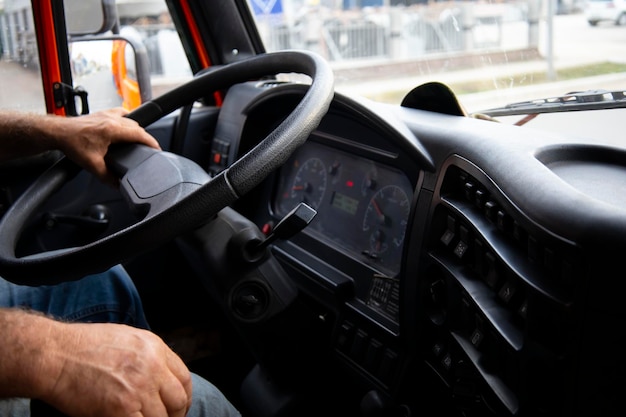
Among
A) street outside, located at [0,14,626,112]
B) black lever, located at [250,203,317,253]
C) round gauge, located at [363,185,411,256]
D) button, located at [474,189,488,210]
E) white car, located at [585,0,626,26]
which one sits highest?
white car, located at [585,0,626,26]

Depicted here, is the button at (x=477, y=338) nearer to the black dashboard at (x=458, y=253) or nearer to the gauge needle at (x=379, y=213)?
the black dashboard at (x=458, y=253)

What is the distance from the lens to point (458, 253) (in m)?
1.34

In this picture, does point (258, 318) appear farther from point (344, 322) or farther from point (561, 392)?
point (561, 392)

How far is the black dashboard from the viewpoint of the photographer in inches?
40.1

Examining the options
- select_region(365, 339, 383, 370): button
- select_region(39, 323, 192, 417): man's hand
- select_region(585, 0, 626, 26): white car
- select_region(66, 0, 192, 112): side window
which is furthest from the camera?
select_region(66, 0, 192, 112): side window

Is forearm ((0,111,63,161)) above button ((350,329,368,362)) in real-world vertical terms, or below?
above

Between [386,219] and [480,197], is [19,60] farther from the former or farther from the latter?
[480,197]

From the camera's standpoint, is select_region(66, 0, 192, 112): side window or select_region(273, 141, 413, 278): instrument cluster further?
select_region(66, 0, 192, 112): side window

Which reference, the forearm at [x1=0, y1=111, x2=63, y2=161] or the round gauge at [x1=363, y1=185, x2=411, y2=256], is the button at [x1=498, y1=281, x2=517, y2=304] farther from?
the forearm at [x1=0, y1=111, x2=63, y2=161]

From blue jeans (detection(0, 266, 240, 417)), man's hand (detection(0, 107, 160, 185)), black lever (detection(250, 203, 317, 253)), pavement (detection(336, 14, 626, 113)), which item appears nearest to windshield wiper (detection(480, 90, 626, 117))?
pavement (detection(336, 14, 626, 113))

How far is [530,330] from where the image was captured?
110cm

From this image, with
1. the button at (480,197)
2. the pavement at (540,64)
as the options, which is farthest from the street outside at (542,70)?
the button at (480,197)

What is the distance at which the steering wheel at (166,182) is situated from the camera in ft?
3.60

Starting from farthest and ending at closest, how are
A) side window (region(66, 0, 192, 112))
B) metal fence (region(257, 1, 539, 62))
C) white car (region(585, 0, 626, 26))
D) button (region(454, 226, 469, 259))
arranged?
1. side window (region(66, 0, 192, 112))
2. metal fence (region(257, 1, 539, 62))
3. white car (region(585, 0, 626, 26))
4. button (region(454, 226, 469, 259))
